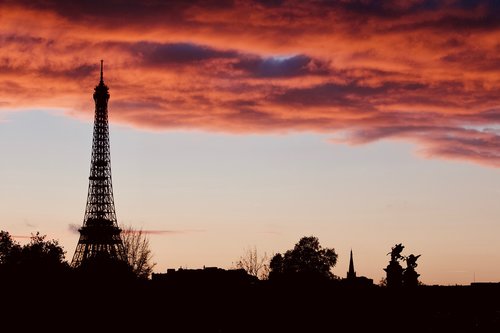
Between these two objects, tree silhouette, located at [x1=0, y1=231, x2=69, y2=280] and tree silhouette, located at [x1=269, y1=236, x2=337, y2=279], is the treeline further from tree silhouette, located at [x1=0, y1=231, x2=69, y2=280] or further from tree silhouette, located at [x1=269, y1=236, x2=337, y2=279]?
tree silhouette, located at [x1=269, y1=236, x2=337, y2=279]

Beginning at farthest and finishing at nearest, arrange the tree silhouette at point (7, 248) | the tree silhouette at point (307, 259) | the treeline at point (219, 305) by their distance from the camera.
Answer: the tree silhouette at point (307, 259)
the tree silhouette at point (7, 248)
the treeline at point (219, 305)

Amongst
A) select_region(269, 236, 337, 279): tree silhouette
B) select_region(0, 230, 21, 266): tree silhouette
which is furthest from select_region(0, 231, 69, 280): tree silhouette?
select_region(269, 236, 337, 279): tree silhouette

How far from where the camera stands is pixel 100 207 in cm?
15300

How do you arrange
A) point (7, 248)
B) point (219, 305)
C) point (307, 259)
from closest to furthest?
point (219, 305)
point (7, 248)
point (307, 259)

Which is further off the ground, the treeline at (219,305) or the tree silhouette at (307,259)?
the tree silhouette at (307,259)

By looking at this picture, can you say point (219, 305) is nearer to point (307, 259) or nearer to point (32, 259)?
point (32, 259)

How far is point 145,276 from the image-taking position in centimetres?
12775

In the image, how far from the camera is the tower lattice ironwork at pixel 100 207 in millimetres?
144625

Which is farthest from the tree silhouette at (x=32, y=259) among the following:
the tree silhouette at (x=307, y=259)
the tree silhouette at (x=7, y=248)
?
the tree silhouette at (x=307, y=259)

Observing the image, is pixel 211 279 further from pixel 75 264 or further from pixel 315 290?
pixel 75 264

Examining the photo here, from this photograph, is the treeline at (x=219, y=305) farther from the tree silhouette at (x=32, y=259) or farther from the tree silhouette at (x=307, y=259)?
the tree silhouette at (x=307, y=259)

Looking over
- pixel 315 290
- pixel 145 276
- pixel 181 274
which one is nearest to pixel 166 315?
pixel 315 290

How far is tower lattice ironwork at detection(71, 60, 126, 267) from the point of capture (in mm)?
144625

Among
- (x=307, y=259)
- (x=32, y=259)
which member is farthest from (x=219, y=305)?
(x=307, y=259)
